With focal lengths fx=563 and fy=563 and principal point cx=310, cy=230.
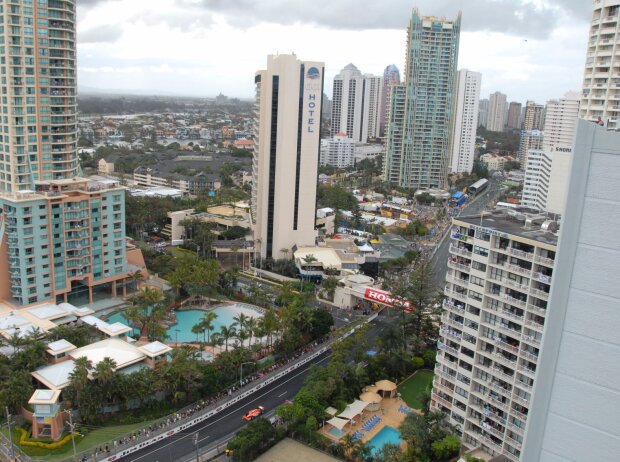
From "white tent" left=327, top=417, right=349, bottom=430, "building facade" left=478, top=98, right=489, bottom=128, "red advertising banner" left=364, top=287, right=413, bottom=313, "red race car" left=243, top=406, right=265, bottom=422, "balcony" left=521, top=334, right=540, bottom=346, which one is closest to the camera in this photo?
"balcony" left=521, top=334, right=540, bottom=346

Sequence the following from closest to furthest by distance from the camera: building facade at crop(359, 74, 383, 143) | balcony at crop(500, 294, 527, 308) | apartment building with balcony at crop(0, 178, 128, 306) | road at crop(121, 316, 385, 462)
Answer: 1. balcony at crop(500, 294, 527, 308)
2. road at crop(121, 316, 385, 462)
3. apartment building with balcony at crop(0, 178, 128, 306)
4. building facade at crop(359, 74, 383, 143)

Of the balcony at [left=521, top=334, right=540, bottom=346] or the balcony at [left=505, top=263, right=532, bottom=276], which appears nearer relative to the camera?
the balcony at [left=521, top=334, right=540, bottom=346]

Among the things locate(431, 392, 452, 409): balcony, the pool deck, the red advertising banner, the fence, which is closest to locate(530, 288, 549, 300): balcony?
locate(431, 392, 452, 409): balcony

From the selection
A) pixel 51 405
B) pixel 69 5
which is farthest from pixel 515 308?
pixel 69 5

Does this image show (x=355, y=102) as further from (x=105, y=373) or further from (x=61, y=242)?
(x=105, y=373)

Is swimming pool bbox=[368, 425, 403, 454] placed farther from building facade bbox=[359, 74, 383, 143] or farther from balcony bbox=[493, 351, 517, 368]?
building facade bbox=[359, 74, 383, 143]

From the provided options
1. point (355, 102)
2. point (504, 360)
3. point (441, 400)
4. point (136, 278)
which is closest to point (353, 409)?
point (441, 400)
